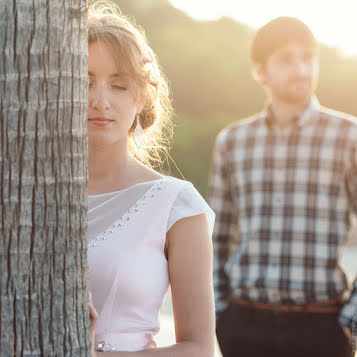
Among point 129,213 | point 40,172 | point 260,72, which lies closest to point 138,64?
point 129,213

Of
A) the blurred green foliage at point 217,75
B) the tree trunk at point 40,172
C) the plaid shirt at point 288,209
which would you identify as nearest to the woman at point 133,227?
the tree trunk at point 40,172

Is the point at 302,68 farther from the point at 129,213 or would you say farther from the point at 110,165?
the point at 129,213

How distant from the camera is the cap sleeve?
2.72 m

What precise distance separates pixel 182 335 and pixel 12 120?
0.99 m

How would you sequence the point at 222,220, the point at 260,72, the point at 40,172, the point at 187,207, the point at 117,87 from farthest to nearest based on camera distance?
the point at 260,72 < the point at 222,220 < the point at 117,87 < the point at 187,207 < the point at 40,172

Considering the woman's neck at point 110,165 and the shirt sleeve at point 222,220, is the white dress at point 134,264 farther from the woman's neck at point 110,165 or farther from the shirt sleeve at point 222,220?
the shirt sleeve at point 222,220

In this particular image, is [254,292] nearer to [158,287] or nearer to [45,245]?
[158,287]

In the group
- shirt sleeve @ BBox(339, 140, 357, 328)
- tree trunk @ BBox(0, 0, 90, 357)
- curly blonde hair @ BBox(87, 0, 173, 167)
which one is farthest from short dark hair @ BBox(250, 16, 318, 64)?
tree trunk @ BBox(0, 0, 90, 357)

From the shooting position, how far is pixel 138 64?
9.59ft

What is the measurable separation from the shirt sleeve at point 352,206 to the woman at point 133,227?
163cm

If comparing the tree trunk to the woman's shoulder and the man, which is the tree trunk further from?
the man

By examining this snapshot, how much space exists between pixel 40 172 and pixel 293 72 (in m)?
2.92

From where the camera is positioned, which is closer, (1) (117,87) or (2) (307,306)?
(1) (117,87)

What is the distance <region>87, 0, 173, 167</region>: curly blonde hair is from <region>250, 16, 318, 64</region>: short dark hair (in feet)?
5.03
